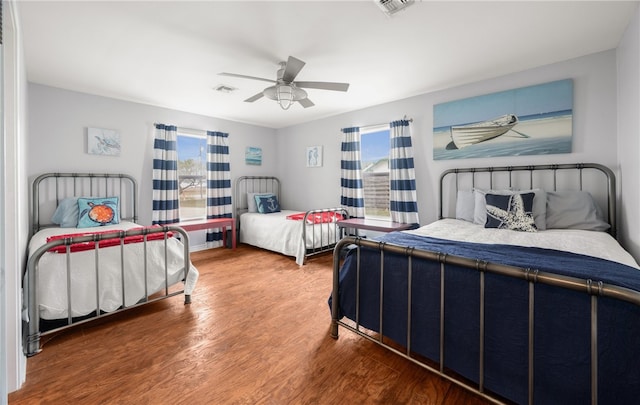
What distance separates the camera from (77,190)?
343cm

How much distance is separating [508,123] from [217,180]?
4.13 m

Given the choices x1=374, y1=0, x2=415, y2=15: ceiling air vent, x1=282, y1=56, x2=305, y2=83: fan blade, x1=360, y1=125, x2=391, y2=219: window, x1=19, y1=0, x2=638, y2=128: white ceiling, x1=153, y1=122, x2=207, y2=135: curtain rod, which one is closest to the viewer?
x1=374, y1=0, x2=415, y2=15: ceiling air vent

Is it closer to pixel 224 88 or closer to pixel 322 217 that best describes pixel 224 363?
pixel 322 217

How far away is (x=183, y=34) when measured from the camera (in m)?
2.22

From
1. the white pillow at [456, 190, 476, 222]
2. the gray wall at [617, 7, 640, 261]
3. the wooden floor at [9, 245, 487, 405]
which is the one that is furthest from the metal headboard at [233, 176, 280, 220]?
the gray wall at [617, 7, 640, 261]

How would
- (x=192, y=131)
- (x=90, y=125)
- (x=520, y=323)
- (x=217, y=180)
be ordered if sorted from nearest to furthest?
1. (x=520, y=323)
2. (x=90, y=125)
3. (x=192, y=131)
4. (x=217, y=180)

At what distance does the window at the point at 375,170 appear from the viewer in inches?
166

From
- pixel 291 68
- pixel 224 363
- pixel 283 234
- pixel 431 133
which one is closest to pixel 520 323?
pixel 224 363

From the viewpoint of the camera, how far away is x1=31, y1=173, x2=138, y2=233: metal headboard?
315 cm

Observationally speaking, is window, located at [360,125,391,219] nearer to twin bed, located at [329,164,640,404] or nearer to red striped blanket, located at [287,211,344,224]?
red striped blanket, located at [287,211,344,224]

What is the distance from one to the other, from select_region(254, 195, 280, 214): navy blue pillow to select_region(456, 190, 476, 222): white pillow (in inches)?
118

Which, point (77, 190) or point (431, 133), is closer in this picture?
point (77, 190)

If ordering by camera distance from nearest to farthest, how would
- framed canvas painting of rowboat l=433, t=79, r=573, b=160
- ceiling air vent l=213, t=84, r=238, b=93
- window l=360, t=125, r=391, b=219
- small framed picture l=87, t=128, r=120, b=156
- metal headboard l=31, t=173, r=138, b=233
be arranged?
framed canvas painting of rowboat l=433, t=79, r=573, b=160, metal headboard l=31, t=173, r=138, b=233, ceiling air vent l=213, t=84, r=238, b=93, small framed picture l=87, t=128, r=120, b=156, window l=360, t=125, r=391, b=219

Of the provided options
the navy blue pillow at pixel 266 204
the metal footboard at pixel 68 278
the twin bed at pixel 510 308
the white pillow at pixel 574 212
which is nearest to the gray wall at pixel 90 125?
the navy blue pillow at pixel 266 204
